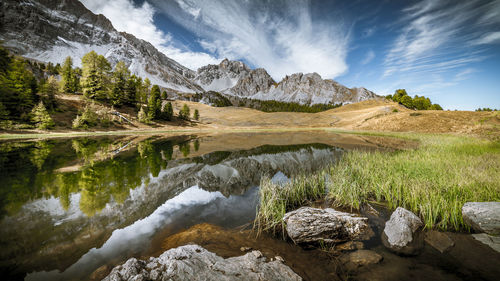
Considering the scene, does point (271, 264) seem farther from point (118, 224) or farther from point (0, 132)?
point (0, 132)

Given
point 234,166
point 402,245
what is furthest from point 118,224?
point 234,166

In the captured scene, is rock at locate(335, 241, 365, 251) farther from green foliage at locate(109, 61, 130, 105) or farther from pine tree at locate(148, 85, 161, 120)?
green foliage at locate(109, 61, 130, 105)

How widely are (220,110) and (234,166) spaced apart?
80784 millimetres

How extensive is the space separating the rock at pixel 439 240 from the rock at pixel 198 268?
11.8 feet

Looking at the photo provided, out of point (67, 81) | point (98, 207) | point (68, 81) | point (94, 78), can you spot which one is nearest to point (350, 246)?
point (98, 207)

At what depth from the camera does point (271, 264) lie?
12.0ft

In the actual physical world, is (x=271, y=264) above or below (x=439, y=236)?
below

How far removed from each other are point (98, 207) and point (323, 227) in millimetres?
7692

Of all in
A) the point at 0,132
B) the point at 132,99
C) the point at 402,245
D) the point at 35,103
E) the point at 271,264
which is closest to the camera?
the point at 271,264

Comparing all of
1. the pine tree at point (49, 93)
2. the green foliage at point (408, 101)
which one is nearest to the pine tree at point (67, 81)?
the pine tree at point (49, 93)

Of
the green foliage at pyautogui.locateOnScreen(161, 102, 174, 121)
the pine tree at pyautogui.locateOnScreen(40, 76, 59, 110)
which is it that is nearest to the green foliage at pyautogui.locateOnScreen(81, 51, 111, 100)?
the pine tree at pyautogui.locateOnScreen(40, 76, 59, 110)

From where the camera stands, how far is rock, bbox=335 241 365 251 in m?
4.39

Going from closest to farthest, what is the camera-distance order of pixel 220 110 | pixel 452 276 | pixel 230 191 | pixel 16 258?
1. pixel 452 276
2. pixel 16 258
3. pixel 230 191
4. pixel 220 110

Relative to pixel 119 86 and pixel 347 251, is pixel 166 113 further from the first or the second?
pixel 347 251
